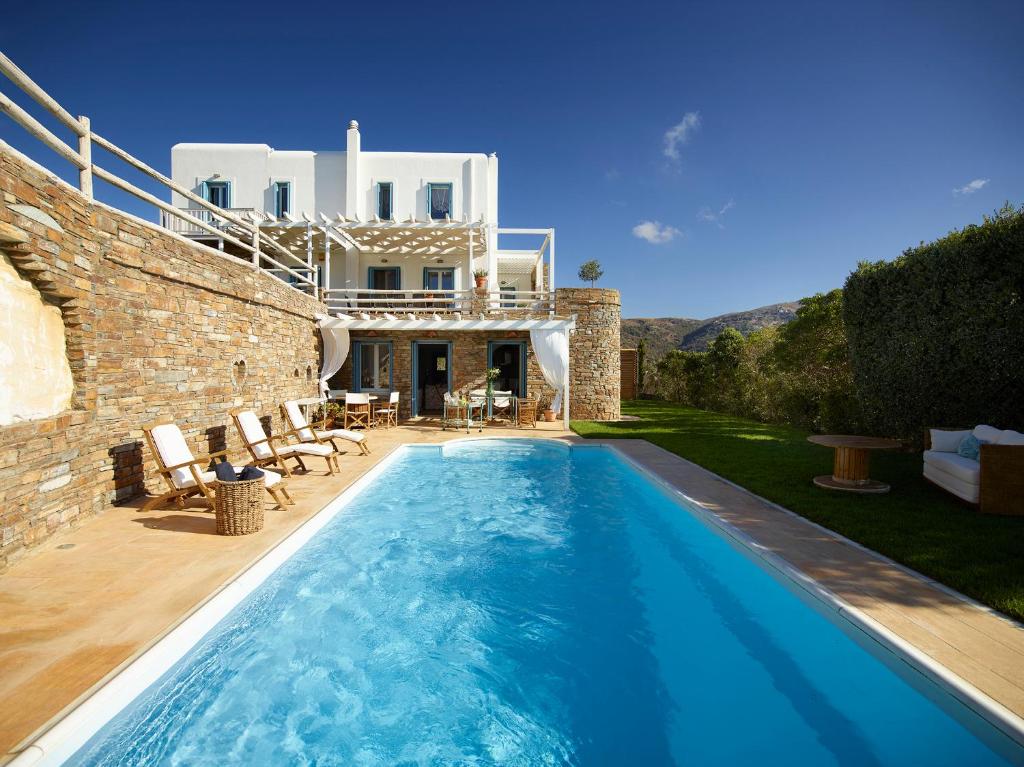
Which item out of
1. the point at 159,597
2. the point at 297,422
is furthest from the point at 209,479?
the point at 297,422

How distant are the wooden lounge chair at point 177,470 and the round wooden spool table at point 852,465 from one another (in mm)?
Answer: 7259

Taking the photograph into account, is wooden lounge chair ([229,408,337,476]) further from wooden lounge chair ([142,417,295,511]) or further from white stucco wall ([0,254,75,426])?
white stucco wall ([0,254,75,426])

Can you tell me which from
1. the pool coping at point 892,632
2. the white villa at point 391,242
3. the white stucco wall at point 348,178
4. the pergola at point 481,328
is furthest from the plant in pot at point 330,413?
the pool coping at point 892,632

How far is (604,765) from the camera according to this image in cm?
253

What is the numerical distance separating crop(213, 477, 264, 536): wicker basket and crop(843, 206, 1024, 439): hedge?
1027 centimetres

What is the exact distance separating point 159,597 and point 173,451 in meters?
2.61

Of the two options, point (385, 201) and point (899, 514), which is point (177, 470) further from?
point (385, 201)

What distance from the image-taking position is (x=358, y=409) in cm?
1267

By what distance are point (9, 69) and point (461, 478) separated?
7005 millimetres

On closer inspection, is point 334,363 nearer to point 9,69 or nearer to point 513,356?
point 513,356

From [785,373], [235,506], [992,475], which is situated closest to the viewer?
[235,506]

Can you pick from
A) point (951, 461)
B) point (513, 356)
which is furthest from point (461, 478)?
point (513, 356)

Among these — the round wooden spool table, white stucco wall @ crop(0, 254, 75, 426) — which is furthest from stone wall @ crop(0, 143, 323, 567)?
the round wooden spool table

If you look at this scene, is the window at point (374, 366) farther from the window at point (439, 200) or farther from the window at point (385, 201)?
the window at point (439, 200)
